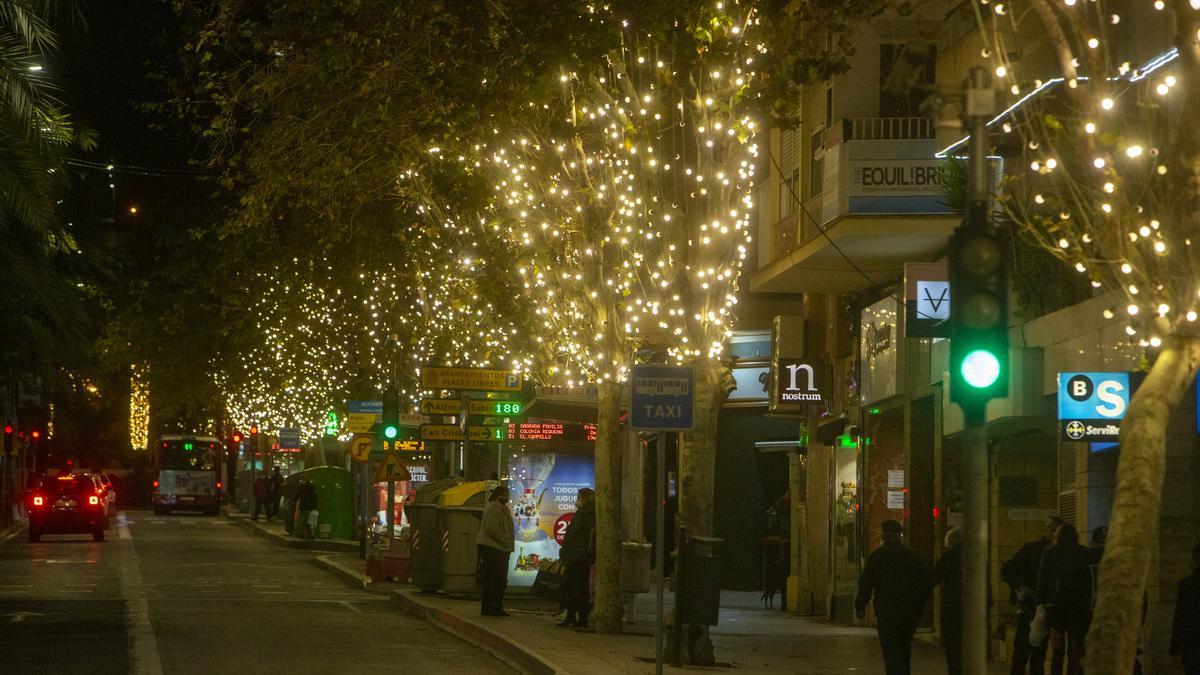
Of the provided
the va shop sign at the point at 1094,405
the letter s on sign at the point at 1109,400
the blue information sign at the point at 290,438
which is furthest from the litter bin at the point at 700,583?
the blue information sign at the point at 290,438

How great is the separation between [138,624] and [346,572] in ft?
41.5

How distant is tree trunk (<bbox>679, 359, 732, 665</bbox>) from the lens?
58.1 feet

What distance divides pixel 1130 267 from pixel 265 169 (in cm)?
1273

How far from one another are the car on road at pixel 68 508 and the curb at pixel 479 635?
19.8 m

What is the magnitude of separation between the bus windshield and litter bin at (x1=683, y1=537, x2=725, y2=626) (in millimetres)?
62270

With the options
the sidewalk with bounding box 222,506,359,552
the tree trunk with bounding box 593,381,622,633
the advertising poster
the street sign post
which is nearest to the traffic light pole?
the street sign post

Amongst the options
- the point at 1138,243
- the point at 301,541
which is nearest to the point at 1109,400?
the point at 1138,243

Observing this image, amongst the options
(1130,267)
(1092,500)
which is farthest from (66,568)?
(1130,267)

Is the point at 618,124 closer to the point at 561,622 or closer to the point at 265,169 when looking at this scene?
the point at 265,169

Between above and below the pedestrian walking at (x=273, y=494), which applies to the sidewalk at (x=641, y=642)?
below

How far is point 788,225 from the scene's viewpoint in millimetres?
26391

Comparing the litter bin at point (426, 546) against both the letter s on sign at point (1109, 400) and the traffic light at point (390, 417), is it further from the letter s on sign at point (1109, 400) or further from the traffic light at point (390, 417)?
the letter s on sign at point (1109, 400)

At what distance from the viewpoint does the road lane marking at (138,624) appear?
16.3 meters

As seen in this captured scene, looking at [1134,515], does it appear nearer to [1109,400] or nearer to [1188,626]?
[1188,626]
